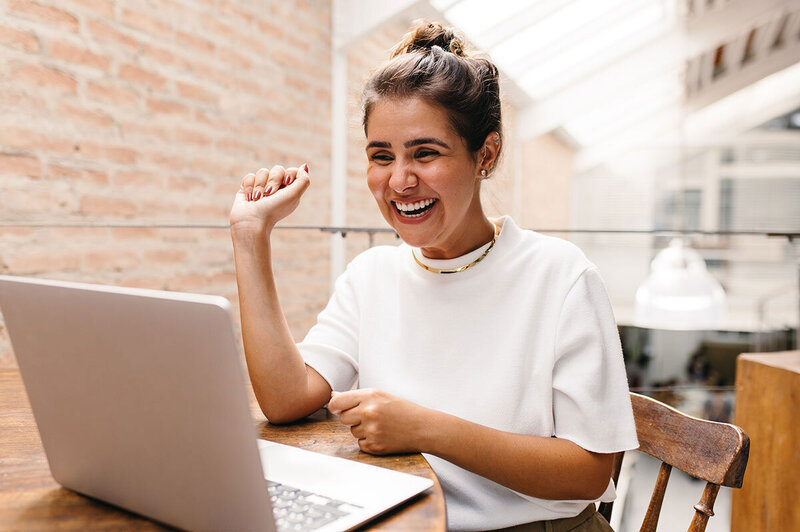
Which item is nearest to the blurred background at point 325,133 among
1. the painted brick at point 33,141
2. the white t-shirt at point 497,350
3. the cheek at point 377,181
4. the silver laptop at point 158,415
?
the painted brick at point 33,141

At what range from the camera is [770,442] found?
70.9 inches

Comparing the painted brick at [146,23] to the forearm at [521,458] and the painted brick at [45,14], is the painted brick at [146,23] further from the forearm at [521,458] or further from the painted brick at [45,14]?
the forearm at [521,458]

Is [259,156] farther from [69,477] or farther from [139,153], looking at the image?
[69,477]

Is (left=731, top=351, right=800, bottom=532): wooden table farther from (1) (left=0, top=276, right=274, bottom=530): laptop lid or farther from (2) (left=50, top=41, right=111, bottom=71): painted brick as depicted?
(2) (left=50, top=41, right=111, bottom=71): painted brick

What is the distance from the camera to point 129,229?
7.41 feet

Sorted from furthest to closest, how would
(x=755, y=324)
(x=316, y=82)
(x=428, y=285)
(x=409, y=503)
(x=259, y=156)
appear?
(x=755, y=324) → (x=316, y=82) → (x=259, y=156) → (x=428, y=285) → (x=409, y=503)

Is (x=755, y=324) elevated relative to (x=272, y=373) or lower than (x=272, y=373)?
lower

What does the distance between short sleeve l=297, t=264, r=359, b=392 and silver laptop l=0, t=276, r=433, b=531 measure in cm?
38

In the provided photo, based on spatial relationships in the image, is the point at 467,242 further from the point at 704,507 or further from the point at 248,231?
the point at 704,507

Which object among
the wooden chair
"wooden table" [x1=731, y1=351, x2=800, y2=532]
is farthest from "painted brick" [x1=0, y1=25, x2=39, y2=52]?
"wooden table" [x1=731, y1=351, x2=800, y2=532]

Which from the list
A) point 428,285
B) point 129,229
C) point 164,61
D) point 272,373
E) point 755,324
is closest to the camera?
point 272,373

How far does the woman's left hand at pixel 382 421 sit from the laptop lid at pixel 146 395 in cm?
27

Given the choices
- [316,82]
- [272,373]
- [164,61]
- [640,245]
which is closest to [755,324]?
[640,245]

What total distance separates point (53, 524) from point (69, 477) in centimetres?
7
